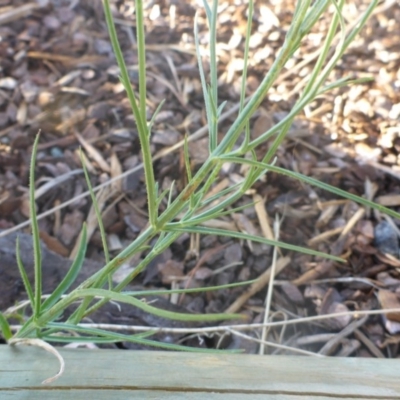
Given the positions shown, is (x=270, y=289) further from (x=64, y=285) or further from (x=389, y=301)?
(x=64, y=285)

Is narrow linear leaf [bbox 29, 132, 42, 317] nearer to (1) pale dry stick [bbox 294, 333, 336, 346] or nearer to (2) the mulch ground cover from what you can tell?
(2) the mulch ground cover

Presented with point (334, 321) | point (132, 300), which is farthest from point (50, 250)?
point (132, 300)

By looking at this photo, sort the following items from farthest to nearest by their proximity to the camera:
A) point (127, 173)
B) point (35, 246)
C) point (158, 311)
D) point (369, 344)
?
point (127, 173) → point (369, 344) → point (35, 246) → point (158, 311)

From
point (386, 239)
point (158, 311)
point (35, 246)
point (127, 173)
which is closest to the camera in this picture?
point (158, 311)

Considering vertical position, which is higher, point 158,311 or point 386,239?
point 158,311

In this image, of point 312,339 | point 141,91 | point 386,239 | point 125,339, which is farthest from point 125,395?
point 386,239

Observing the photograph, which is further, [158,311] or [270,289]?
[270,289]

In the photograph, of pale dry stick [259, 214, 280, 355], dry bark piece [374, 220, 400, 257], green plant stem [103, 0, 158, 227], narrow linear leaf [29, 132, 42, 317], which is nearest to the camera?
green plant stem [103, 0, 158, 227]

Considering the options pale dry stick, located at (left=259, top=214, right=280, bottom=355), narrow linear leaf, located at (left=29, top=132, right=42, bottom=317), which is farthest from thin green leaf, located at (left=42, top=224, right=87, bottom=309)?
pale dry stick, located at (left=259, top=214, right=280, bottom=355)
